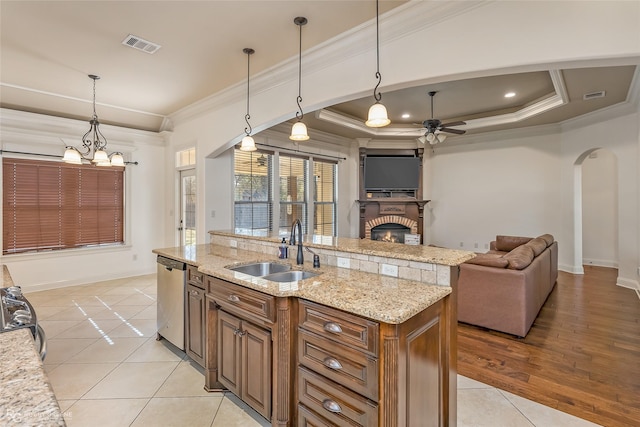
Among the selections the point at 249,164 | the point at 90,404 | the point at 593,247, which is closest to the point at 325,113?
the point at 249,164

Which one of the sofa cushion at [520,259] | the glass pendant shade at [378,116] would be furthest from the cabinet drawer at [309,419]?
the sofa cushion at [520,259]

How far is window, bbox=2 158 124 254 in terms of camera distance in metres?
4.65

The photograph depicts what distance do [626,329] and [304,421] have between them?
3843 mm

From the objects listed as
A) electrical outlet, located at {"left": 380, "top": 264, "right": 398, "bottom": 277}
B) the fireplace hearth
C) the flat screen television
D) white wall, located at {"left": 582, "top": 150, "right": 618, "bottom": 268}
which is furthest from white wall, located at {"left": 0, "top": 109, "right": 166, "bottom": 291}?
white wall, located at {"left": 582, "top": 150, "right": 618, "bottom": 268}

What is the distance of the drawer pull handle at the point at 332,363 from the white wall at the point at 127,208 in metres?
5.53

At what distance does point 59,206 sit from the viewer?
5047 millimetres

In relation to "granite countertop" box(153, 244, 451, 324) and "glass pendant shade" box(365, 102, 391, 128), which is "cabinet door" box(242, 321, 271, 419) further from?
"glass pendant shade" box(365, 102, 391, 128)

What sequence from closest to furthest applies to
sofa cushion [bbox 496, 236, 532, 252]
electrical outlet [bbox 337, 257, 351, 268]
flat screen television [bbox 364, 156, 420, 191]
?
electrical outlet [bbox 337, 257, 351, 268] → sofa cushion [bbox 496, 236, 532, 252] → flat screen television [bbox 364, 156, 420, 191]

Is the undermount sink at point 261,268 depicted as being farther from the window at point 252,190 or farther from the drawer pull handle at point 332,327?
the window at point 252,190

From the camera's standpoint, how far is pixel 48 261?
195 inches

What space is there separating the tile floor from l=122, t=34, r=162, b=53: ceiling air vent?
10.1 ft

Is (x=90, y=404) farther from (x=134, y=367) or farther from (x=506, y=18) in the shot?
(x=506, y=18)

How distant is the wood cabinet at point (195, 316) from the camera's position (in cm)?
252

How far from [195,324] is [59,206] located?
419 cm
